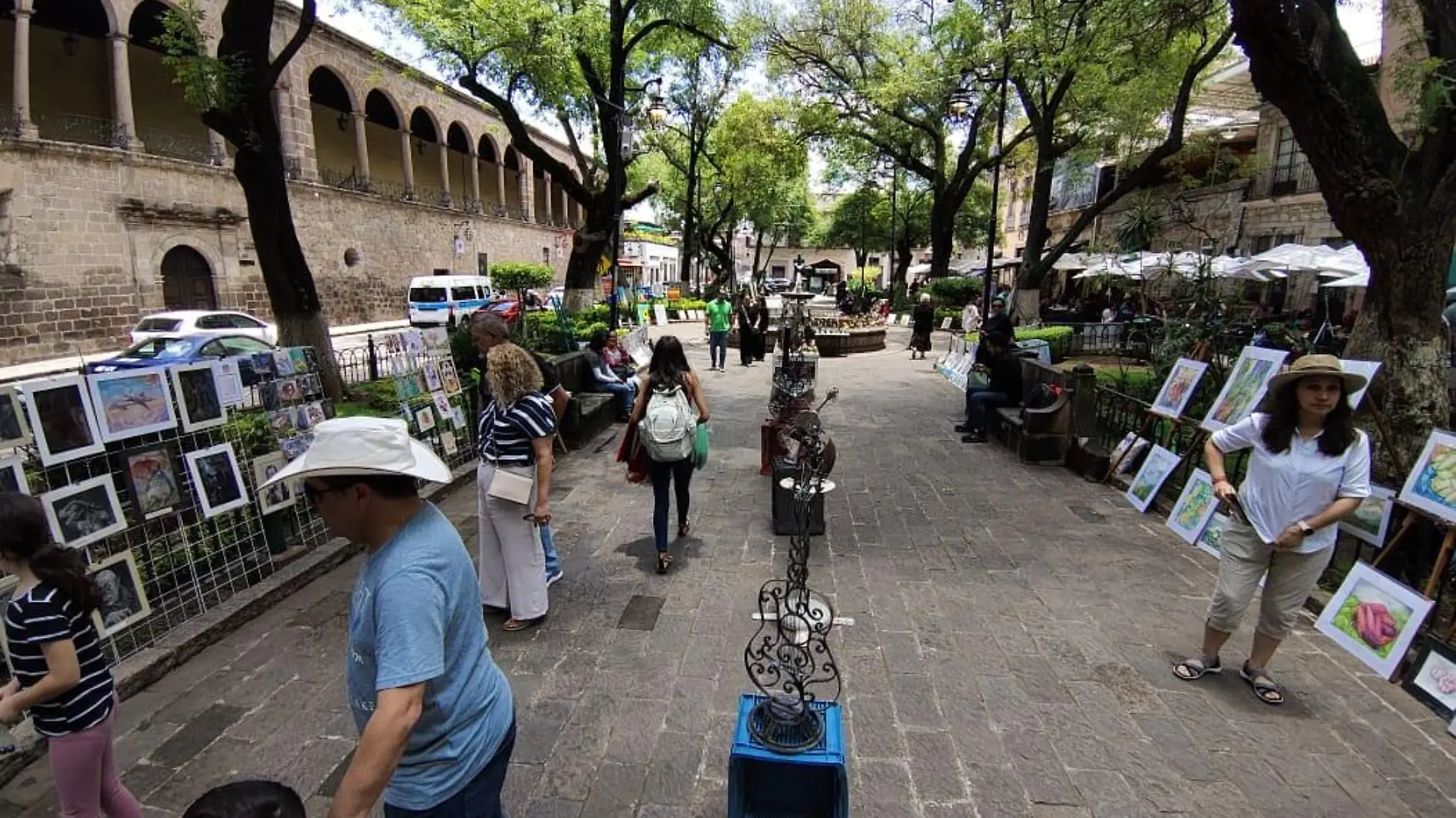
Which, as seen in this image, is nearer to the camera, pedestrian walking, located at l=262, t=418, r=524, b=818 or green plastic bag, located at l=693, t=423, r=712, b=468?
pedestrian walking, located at l=262, t=418, r=524, b=818

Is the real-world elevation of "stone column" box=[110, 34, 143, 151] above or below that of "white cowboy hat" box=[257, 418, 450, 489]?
above

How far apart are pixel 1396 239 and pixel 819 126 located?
1923 centimetres

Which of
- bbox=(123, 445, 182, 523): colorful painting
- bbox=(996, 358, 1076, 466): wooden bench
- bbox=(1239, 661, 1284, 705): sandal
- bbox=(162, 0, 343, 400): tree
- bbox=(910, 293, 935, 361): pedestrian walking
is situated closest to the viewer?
bbox=(1239, 661, 1284, 705): sandal

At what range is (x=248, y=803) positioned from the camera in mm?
1178

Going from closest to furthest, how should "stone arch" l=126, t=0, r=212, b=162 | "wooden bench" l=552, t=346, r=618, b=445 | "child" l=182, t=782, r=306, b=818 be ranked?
1. "child" l=182, t=782, r=306, b=818
2. "wooden bench" l=552, t=346, r=618, b=445
3. "stone arch" l=126, t=0, r=212, b=162

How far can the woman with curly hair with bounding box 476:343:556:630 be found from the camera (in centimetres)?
375

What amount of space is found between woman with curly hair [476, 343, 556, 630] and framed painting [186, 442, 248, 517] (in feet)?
Result: 4.81

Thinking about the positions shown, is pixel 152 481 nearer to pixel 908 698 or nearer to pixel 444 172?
pixel 908 698

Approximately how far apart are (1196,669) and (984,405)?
5407mm

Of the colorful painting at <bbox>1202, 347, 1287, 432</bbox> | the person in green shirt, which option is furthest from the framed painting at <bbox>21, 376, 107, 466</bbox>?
the person in green shirt

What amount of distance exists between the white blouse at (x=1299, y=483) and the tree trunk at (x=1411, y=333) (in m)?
4.11

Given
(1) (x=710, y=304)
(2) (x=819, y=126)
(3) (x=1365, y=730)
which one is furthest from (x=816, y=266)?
(3) (x=1365, y=730)

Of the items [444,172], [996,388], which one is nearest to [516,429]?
[996,388]

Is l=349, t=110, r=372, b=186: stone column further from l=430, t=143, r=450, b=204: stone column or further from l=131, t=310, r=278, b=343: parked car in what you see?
l=131, t=310, r=278, b=343: parked car
